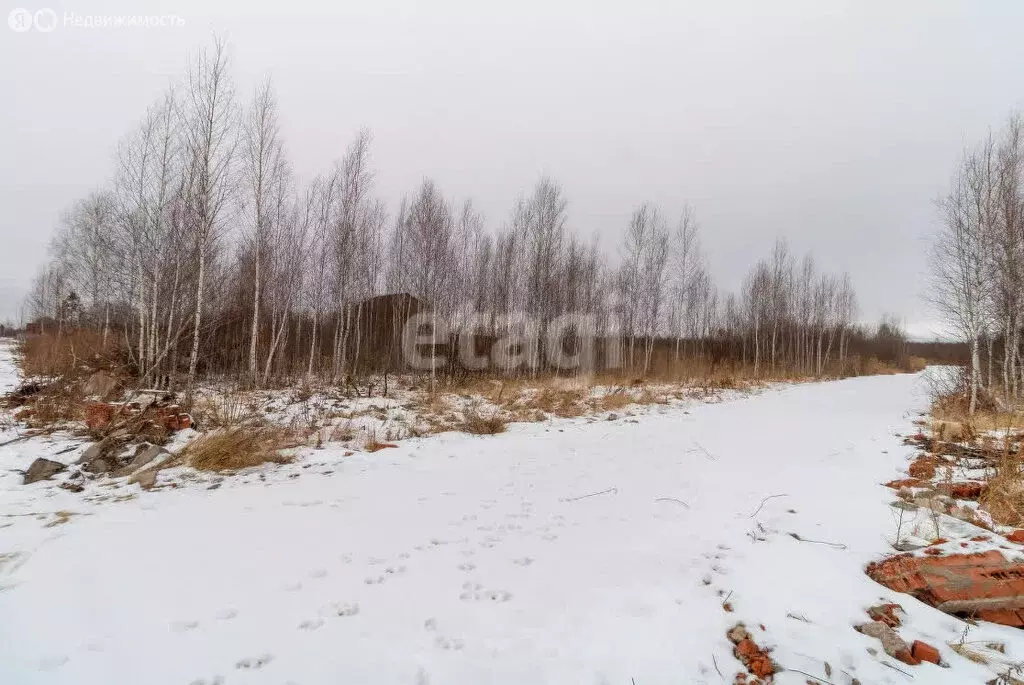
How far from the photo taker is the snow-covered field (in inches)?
77.6

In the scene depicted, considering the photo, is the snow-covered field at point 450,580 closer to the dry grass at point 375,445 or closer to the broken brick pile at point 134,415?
the broken brick pile at point 134,415

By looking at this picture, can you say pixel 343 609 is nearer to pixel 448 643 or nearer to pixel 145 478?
pixel 448 643

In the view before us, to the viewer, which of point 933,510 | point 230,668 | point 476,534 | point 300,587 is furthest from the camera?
point 933,510

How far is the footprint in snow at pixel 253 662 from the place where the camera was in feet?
6.28

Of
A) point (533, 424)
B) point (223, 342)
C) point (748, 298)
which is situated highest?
point (748, 298)

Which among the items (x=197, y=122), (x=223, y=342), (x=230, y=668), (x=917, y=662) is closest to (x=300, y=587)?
(x=230, y=668)

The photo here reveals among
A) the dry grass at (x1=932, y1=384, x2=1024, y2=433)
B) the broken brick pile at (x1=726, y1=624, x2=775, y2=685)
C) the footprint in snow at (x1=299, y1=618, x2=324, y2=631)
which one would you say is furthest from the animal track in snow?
the dry grass at (x1=932, y1=384, x2=1024, y2=433)

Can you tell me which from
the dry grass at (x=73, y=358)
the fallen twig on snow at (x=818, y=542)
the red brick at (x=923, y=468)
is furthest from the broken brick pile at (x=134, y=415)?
the red brick at (x=923, y=468)

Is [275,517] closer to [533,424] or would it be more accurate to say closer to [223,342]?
[533,424]

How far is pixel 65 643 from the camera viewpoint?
2006 mm

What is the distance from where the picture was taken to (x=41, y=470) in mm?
4605

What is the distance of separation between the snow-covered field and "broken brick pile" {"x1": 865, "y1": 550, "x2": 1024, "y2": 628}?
16cm

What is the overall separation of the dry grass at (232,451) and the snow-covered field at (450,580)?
46 centimetres

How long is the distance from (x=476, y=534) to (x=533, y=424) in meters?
5.65
